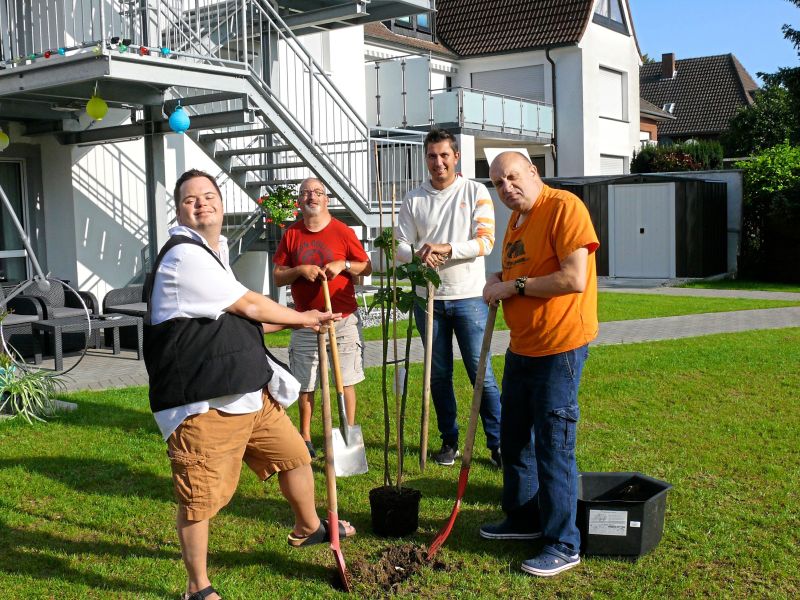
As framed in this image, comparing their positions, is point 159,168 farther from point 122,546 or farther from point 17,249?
point 122,546

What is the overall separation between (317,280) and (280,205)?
255 inches

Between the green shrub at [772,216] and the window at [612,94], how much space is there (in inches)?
338

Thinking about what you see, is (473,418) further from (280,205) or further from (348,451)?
(280,205)

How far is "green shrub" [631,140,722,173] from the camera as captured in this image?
27.4 meters

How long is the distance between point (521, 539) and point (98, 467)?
287cm

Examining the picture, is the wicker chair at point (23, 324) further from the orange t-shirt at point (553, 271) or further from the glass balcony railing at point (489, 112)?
the glass balcony railing at point (489, 112)

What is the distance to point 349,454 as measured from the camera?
4992mm

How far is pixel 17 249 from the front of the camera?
36.7ft

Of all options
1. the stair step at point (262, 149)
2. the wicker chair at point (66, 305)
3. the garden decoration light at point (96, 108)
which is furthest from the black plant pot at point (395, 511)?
the stair step at point (262, 149)

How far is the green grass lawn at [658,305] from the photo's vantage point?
1346 cm

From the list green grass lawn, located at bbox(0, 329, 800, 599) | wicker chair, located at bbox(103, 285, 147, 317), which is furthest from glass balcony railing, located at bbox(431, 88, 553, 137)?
green grass lawn, located at bbox(0, 329, 800, 599)

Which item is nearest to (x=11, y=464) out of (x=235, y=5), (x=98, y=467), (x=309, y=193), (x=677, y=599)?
(x=98, y=467)

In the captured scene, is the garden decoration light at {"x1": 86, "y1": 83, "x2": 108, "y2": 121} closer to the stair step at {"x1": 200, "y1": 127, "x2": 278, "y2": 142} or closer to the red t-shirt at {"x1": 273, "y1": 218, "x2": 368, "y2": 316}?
the stair step at {"x1": 200, "y1": 127, "x2": 278, "y2": 142}

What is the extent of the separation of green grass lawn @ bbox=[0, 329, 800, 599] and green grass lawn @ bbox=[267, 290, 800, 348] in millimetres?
5285
